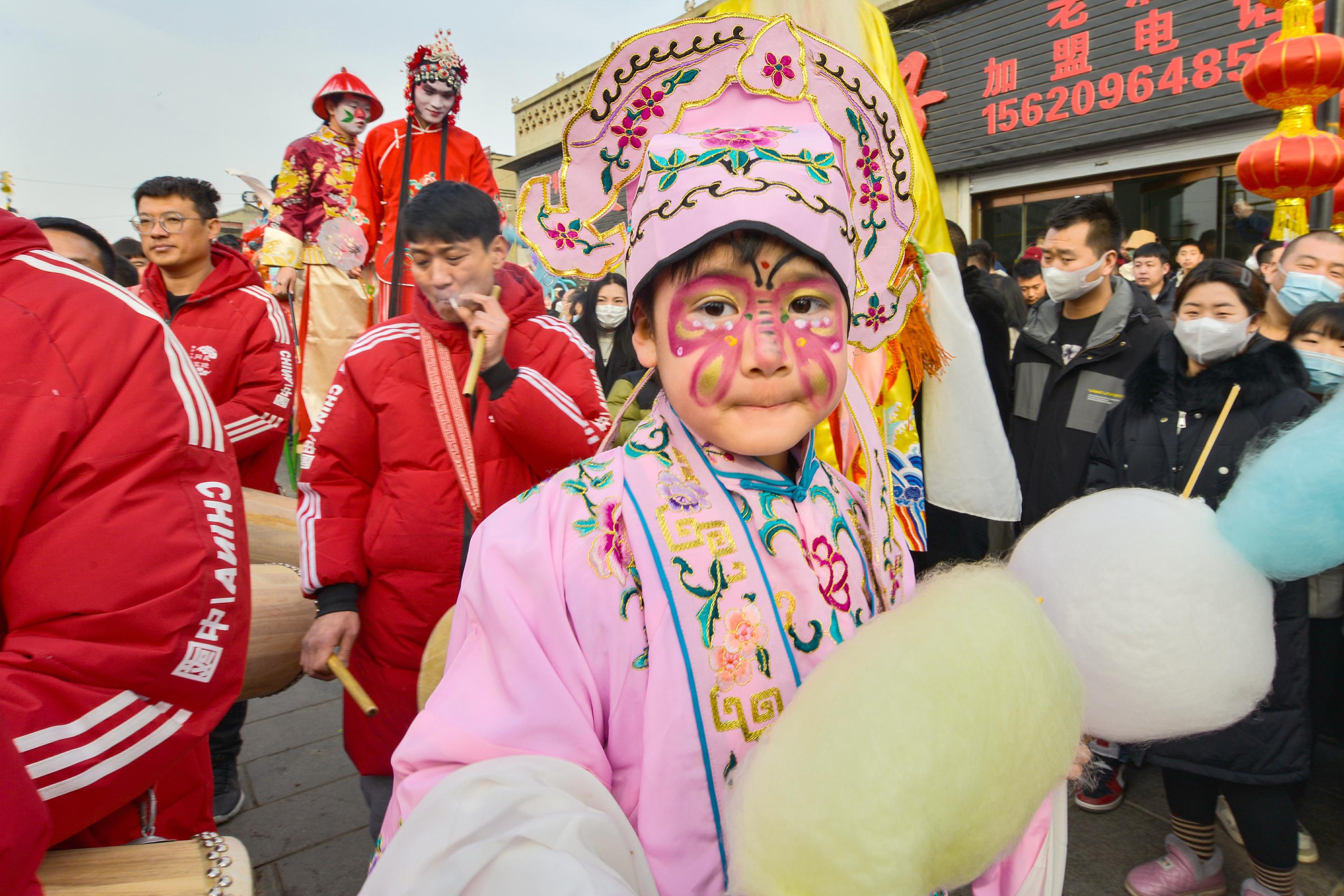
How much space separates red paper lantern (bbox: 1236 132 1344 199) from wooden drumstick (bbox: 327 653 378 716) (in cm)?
493

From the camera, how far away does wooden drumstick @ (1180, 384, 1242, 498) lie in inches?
83.3

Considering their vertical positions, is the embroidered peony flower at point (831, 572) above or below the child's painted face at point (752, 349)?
below

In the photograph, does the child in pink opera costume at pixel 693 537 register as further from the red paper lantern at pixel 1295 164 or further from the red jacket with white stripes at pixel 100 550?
the red paper lantern at pixel 1295 164

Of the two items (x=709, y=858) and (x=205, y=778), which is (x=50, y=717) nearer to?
(x=205, y=778)

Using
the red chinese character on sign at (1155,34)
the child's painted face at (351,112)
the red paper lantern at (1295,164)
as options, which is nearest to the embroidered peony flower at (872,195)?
the red paper lantern at (1295,164)

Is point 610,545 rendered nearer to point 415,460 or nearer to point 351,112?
point 415,460

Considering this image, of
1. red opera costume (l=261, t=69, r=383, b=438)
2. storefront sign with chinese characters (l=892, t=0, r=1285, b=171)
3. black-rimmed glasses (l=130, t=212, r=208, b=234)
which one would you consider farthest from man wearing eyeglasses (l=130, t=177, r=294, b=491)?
storefront sign with chinese characters (l=892, t=0, r=1285, b=171)

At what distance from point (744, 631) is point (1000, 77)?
34.5 ft

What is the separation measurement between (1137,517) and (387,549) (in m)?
1.68

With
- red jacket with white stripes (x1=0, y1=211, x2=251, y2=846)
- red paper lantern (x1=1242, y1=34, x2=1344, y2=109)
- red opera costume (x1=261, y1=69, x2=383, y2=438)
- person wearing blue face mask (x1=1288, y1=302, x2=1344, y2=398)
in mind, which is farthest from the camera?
red opera costume (x1=261, y1=69, x2=383, y2=438)

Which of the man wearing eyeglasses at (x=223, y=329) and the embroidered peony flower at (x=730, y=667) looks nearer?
the embroidered peony flower at (x=730, y=667)

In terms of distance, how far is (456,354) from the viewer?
85.8 inches

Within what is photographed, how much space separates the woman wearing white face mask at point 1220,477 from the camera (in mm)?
2318

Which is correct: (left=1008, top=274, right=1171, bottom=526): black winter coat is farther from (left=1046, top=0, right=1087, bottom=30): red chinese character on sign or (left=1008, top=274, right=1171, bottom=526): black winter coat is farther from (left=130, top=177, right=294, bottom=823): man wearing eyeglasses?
(left=1046, top=0, right=1087, bottom=30): red chinese character on sign
